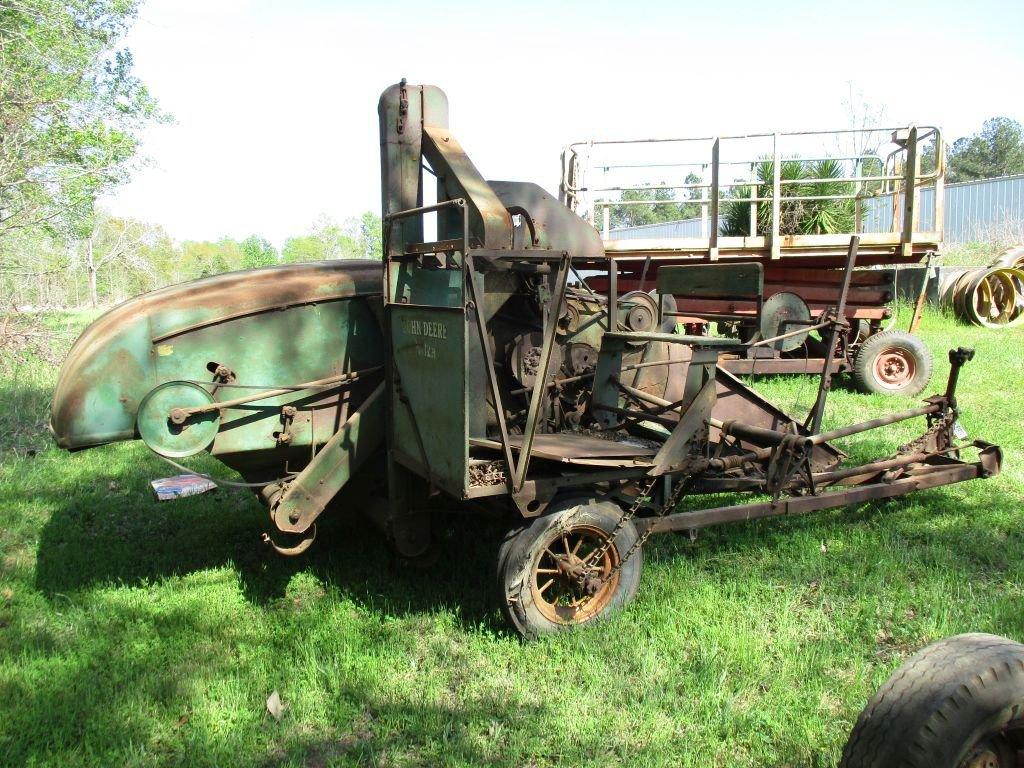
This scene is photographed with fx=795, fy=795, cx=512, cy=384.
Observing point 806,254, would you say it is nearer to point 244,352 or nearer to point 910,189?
point 910,189

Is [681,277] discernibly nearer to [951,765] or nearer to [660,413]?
[660,413]

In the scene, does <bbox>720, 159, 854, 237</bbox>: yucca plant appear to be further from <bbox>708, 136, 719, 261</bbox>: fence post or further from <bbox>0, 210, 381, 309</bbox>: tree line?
<bbox>0, 210, 381, 309</bbox>: tree line

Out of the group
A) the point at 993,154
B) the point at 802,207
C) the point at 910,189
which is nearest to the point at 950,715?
the point at 910,189

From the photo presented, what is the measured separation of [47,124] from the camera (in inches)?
450

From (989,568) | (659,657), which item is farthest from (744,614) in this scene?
(989,568)

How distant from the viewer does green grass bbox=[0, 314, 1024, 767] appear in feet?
11.2

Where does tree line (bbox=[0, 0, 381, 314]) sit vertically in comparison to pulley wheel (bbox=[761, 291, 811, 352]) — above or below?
above

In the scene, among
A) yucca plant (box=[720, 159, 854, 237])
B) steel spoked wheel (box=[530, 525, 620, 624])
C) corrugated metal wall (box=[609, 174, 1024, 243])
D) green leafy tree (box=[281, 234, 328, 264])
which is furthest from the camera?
green leafy tree (box=[281, 234, 328, 264])

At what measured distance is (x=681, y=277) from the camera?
5.32 m

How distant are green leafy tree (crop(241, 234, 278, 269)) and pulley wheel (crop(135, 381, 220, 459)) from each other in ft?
181

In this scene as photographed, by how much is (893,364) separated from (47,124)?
39.5 ft

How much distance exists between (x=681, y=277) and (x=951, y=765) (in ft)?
11.5

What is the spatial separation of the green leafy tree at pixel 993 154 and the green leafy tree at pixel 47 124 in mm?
59154

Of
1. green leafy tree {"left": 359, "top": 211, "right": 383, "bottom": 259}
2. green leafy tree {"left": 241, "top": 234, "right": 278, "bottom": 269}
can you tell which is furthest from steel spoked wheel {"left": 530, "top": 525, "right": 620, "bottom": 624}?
green leafy tree {"left": 241, "top": 234, "right": 278, "bottom": 269}
